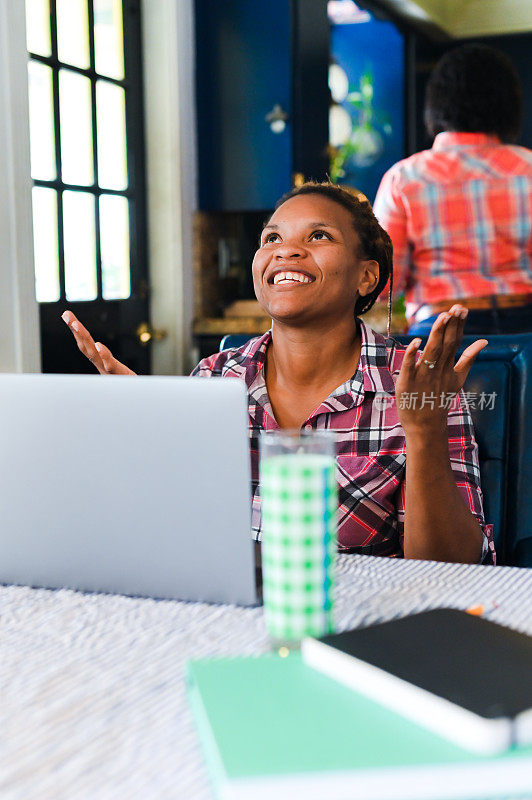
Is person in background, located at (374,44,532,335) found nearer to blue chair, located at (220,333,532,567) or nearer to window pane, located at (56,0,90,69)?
blue chair, located at (220,333,532,567)

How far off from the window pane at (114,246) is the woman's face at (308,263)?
1.59m

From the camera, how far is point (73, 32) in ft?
→ 9.46

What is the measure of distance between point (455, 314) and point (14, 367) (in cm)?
172

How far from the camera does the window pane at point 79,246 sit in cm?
289

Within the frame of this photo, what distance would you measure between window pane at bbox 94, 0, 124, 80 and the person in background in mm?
1180

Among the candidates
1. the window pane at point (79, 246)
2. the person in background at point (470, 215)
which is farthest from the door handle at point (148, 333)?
the person in background at point (470, 215)

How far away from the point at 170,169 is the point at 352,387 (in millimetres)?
2068

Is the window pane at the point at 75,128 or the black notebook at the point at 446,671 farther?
the window pane at the point at 75,128

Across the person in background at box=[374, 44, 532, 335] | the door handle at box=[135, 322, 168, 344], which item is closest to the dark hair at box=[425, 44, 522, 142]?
the person in background at box=[374, 44, 532, 335]

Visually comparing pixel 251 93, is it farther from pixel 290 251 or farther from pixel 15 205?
pixel 290 251

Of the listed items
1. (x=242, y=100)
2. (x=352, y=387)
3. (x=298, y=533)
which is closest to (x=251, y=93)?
(x=242, y=100)

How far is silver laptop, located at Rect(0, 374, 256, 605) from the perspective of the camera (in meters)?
0.85

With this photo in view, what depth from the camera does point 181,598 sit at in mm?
928

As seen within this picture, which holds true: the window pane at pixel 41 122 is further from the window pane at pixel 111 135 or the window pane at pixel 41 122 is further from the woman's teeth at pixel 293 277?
the woman's teeth at pixel 293 277
